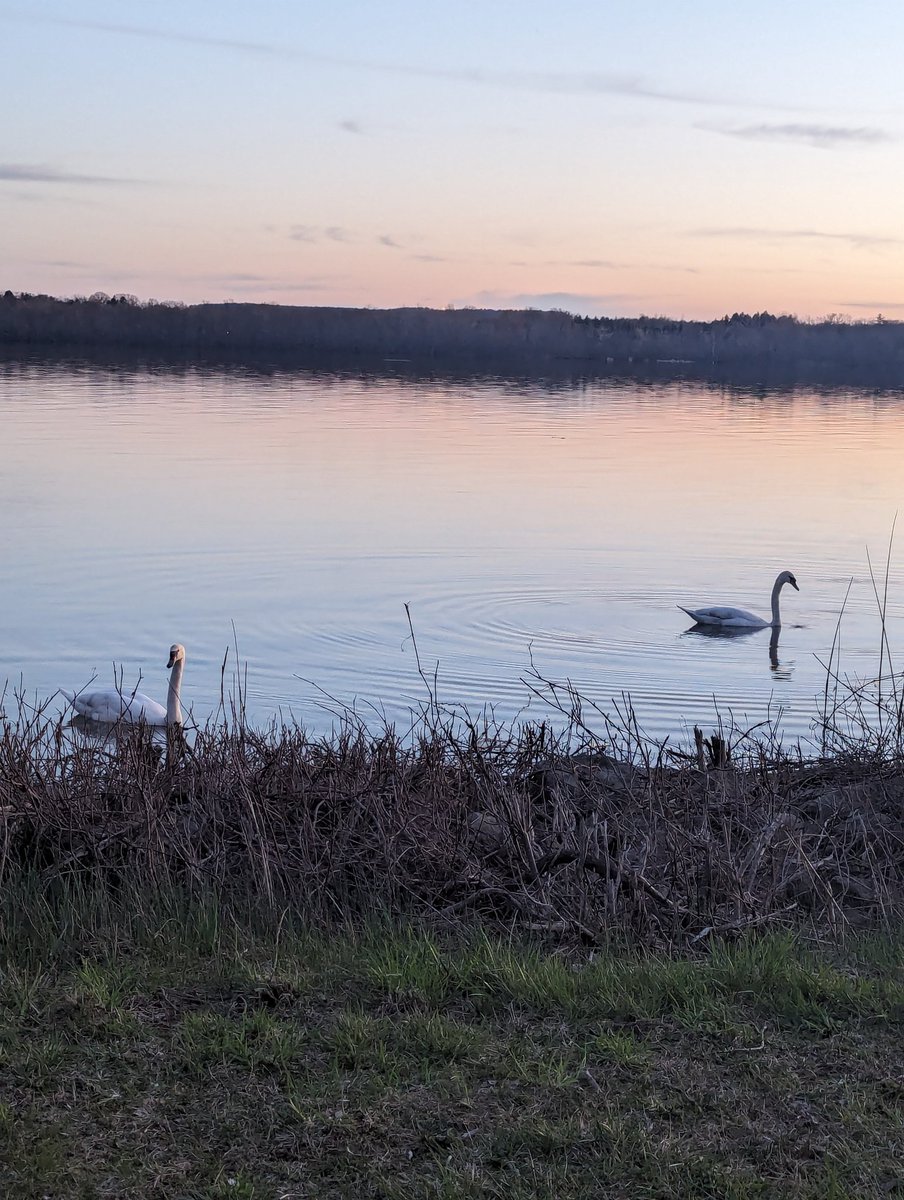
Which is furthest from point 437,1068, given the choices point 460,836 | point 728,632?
point 728,632

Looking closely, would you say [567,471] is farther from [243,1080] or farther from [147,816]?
[243,1080]

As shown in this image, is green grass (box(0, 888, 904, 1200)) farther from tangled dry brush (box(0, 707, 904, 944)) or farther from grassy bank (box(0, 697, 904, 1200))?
tangled dry brush (box(0, 707, 904, 944))

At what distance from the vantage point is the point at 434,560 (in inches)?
838

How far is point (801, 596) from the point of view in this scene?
65.8ft

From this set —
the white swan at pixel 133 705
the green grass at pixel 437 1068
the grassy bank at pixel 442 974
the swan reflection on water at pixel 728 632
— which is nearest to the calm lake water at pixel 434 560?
the swan reflection on water at pixel 728 632

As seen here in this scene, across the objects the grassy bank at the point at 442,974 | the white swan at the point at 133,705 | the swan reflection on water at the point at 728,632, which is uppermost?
the grassy bank at the point at 442,974

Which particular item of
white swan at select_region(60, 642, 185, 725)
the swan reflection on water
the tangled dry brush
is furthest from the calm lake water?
the tangled dry brush

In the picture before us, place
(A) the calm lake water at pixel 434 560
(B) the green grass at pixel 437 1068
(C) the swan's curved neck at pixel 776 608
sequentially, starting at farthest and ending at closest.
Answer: (C) the swan's curved neck at pixel 776 608 → (A) the calm lake water at pixel 434 560 → (B) the green grass at pixel 437 1068

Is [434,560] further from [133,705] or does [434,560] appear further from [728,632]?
[133,705]

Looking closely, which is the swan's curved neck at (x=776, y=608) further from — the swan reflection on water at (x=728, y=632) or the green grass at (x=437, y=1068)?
the green grass at (x=437, y=1068)

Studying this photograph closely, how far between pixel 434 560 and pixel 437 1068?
1688 cm

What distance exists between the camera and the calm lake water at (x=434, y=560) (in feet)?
48.1

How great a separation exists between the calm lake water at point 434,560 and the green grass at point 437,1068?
164 inches

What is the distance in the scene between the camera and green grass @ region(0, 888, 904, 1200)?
12.9 feet
